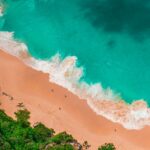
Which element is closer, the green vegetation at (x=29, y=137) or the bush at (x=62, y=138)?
the green vegetation at (x=29, y=137)

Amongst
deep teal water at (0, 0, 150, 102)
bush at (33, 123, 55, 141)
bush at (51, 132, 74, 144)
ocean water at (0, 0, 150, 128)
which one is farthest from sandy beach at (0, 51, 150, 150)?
Result: deep teal water at (0, 0, 150, 102)

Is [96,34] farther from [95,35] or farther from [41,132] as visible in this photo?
[41,132]

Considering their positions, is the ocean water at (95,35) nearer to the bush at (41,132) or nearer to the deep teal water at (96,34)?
the deep teal water at (96,34)

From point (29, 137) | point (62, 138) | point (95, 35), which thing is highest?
point (95, 35)

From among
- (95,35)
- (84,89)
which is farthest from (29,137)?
(95,35)

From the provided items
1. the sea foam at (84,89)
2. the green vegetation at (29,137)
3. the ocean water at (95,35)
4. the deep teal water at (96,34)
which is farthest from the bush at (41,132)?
the deep teal water at (96,34)

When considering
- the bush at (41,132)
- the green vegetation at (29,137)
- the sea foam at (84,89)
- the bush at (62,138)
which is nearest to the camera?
the green vegetation at (29,137)

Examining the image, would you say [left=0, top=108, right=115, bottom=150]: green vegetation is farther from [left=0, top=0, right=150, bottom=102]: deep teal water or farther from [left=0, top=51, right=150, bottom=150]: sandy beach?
[left=0, top=0, right=150, bottom=102]: deep teal water
